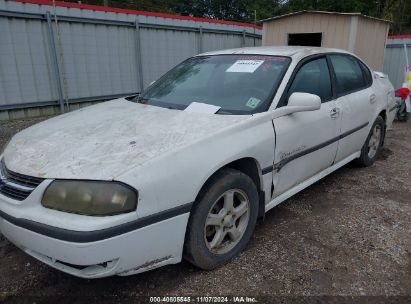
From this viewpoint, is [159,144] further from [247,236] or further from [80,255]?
[247,236]

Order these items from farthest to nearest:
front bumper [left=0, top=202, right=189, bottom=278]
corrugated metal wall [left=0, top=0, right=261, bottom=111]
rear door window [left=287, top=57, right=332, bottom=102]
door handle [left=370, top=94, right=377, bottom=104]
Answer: corrugated metal wall [left=0, top=0, right=261, bottom=111] → door handle [left=370, top=94, right=377, bottom=104] → rear door window [left=287, top=57, right=332, bottom=102] → front bumper [left=0, top=202, right=189, bottom=278]

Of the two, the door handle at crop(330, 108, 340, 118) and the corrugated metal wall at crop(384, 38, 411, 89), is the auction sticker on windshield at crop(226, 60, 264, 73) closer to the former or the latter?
the door handle at crop(330, 108, 340, 118)

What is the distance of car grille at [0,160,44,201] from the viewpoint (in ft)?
6.90

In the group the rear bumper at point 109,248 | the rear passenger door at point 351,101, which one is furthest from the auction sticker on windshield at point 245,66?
the rear bumper at point 109,248

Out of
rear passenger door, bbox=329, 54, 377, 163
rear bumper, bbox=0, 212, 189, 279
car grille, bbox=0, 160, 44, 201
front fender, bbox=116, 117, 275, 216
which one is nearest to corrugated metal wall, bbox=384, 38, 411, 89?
rear passenger door, bbox=329, 54, 377, 163

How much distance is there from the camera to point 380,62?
374 inches

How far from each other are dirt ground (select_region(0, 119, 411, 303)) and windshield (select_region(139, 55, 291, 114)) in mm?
1147

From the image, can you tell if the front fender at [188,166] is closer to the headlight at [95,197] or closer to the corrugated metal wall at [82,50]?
the headlight at [95,197]

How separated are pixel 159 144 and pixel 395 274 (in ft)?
6.27

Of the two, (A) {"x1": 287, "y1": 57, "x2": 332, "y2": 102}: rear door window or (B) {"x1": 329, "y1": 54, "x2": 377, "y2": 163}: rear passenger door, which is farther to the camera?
(B) {"x1": 329, "y1": 54, "x2": 377, "y2": 163}: rear passenger door

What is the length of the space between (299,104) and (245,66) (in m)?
0.68

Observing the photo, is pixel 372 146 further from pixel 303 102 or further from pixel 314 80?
pixel 303 102

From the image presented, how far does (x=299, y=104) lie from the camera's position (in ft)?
9.41

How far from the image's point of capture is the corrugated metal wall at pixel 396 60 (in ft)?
35.1
